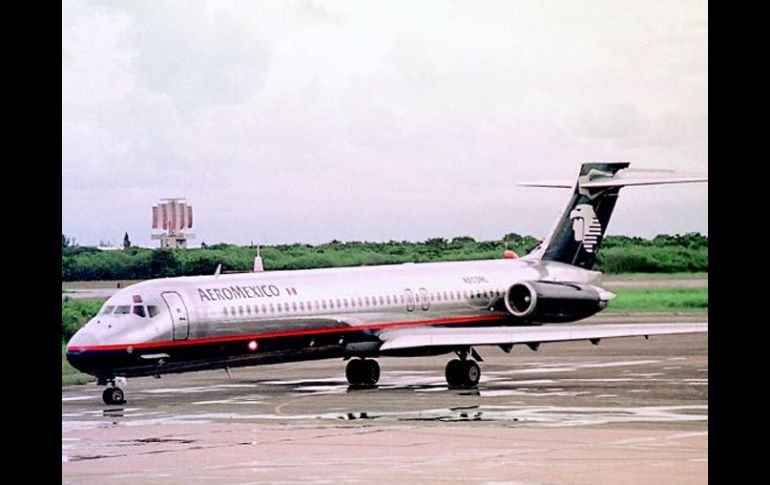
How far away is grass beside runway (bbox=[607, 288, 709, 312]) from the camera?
124 feet

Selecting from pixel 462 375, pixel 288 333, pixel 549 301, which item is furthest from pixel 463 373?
pixel 288 333

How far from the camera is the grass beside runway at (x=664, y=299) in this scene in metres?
37.7

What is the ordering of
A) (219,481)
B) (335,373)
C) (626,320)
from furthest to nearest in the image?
(626,320), (335,373), (219,481)

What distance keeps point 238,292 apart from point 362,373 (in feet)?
12.7

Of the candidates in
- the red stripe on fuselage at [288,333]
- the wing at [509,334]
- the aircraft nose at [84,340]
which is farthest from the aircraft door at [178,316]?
the wing at [509,334]

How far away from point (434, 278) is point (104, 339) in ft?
25.2

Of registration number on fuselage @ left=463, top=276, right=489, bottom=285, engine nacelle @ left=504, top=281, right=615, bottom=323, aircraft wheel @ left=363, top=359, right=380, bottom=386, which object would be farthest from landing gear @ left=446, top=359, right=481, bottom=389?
engine nacelle @ left=504, top=281, right=615, bottom=323

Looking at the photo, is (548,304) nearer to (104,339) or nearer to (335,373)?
(335,373)

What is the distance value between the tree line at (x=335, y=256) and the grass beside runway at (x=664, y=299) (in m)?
1.20

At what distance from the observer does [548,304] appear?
31.0m

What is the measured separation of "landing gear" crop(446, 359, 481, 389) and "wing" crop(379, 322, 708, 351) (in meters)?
0.66

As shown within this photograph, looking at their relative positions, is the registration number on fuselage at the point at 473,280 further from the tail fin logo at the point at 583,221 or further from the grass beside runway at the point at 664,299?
the grass beside runway at the point at 664,299
